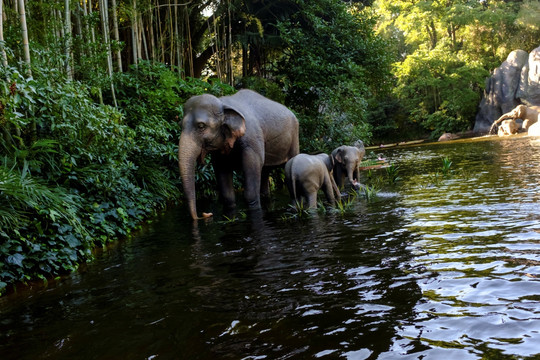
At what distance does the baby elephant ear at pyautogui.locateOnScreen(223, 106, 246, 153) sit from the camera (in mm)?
7043

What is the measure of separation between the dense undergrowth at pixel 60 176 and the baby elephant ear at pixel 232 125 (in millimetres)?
1324

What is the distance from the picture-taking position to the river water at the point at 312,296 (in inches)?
90.3

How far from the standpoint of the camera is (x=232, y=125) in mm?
7031

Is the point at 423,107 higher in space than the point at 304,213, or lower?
higher

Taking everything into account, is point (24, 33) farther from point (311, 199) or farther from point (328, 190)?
point (328, 190)

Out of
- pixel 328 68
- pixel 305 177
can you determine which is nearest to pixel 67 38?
pixel 305 177

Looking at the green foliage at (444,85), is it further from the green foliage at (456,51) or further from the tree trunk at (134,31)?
the tree trunk at (134,31)

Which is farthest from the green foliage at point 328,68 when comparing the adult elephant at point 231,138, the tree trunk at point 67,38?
the tree trunk at point 67,38

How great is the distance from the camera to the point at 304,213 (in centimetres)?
662

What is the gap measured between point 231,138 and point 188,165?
87 centimetres

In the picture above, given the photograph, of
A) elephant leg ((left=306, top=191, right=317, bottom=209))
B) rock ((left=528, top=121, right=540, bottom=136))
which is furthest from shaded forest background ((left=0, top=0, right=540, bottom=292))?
rock ((left=528, top=121, right=540, bottom=136))

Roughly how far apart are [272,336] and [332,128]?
1099 cm

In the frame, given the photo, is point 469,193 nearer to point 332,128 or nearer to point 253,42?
point 332,128

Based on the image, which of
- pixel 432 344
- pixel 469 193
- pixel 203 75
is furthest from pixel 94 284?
pixel 203 75
